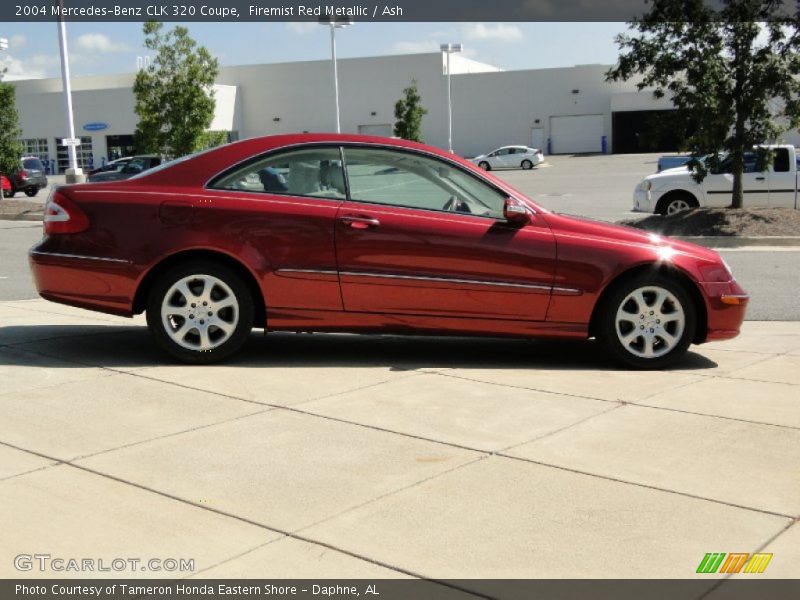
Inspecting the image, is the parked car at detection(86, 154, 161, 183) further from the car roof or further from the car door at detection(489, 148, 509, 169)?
the car door at detection(489, 148, 509, 169)

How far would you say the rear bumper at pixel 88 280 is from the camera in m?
6.64

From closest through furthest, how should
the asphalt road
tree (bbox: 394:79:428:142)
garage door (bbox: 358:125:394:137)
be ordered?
the asphalt road
tree (bbox: 394:79:428:142)
garage door (bbox: 358:125:394:137)

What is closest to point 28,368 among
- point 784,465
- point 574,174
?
point 784,465

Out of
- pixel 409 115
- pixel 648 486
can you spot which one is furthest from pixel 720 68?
pixel 409 115

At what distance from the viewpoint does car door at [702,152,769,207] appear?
63.6ft

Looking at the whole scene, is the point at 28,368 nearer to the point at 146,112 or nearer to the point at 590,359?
the point at 590,359

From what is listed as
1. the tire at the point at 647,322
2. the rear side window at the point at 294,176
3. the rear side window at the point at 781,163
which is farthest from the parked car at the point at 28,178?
the tire at the point at 647,322

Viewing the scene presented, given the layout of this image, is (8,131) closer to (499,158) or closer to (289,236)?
(289,236)

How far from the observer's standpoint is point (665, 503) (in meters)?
4.18

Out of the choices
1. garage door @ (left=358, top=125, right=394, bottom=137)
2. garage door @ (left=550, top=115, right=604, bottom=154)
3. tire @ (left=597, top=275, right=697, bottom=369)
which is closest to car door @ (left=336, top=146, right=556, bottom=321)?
tire @ (left=597, top=275, right=697, bottom=369)

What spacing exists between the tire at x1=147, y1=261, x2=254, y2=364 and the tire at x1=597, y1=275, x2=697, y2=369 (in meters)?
2.41

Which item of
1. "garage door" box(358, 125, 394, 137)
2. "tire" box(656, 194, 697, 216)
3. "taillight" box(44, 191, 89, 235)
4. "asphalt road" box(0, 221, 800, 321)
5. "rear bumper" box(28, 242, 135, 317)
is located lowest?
"asphalt road" box(0, 221, 800, 321)

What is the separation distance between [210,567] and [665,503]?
1.89m

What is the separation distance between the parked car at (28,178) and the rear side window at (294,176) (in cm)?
3081
